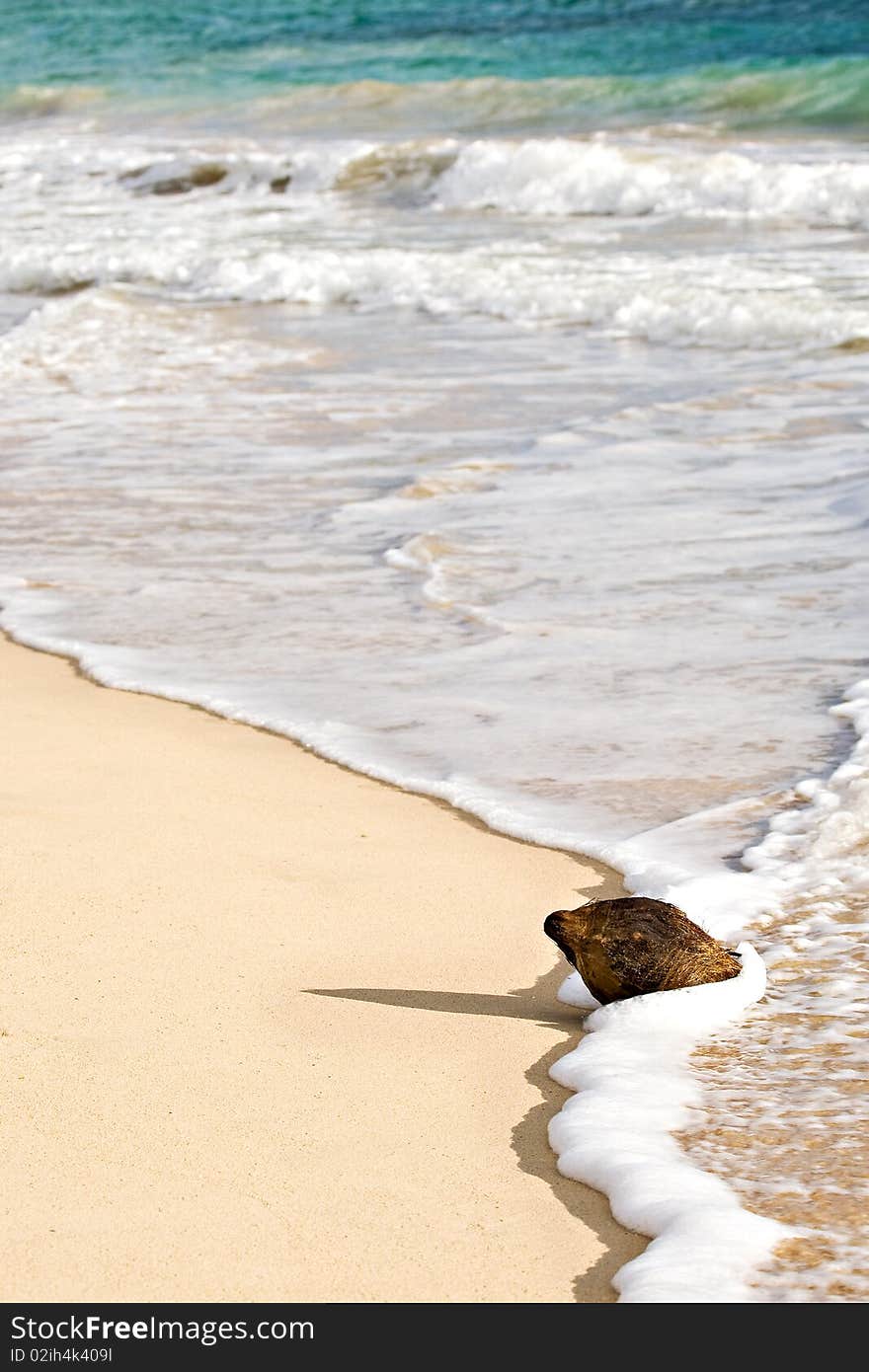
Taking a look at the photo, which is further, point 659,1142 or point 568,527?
point 568,527

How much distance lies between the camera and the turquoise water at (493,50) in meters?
20.5

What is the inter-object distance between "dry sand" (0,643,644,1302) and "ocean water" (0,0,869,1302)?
0.42 feet

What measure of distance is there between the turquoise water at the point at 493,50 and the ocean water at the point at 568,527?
1.66 metres

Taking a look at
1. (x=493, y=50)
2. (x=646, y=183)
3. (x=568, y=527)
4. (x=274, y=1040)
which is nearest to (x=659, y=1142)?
(x=274, y=1040)

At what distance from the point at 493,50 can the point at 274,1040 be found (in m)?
25.2

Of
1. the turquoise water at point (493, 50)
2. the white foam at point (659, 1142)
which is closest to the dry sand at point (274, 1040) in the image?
the white foam at point (659, 1142)

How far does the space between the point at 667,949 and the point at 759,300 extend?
845 centimetres

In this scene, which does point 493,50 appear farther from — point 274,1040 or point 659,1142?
point 659,1142

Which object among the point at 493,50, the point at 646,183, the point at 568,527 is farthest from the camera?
the point at 493,50

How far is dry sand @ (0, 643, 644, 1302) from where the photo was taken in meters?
2.32

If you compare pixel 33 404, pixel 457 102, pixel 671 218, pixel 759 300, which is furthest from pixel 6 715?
pixel 457 102

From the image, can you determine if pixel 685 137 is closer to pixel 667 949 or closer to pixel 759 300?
pixel 759 300

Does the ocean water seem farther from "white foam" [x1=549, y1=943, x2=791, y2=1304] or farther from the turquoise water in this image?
the turquoise water

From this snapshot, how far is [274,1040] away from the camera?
293 cm
